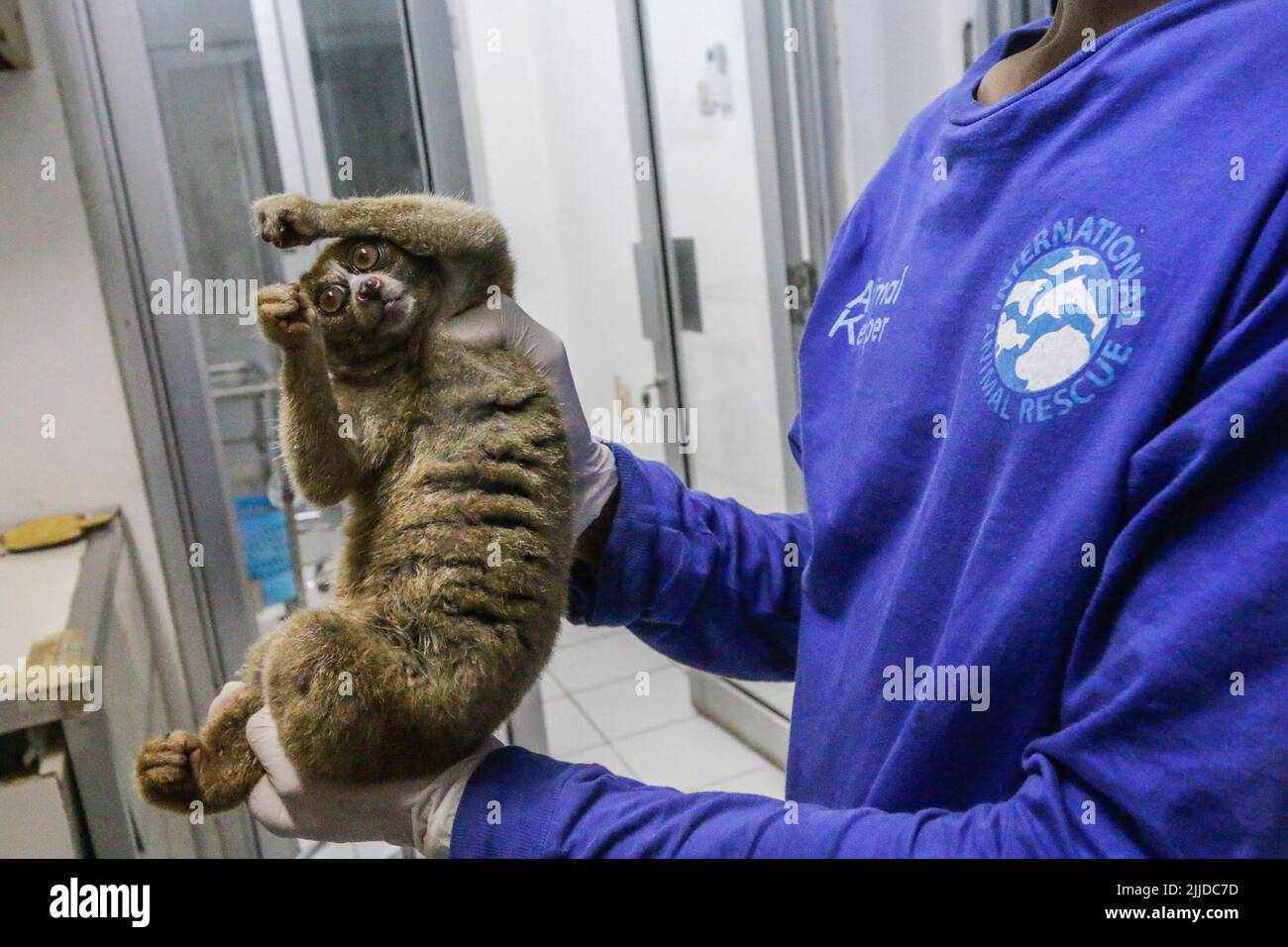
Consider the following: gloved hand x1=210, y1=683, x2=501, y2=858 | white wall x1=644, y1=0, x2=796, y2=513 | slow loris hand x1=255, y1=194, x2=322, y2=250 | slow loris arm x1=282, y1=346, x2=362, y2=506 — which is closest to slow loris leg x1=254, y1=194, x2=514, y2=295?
slow loris hand x1=255, y1=194, x2=322, y2=250

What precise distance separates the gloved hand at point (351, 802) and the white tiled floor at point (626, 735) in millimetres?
1581

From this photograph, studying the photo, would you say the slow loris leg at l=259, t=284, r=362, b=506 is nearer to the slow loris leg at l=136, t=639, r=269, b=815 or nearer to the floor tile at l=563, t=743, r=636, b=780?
the slow loris leg at l=136, t=639, r=269, b=815

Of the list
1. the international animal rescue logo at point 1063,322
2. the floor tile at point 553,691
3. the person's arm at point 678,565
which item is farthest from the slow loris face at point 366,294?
the floor tile at point 553,691

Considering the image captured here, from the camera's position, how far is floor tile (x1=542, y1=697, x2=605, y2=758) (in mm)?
2689

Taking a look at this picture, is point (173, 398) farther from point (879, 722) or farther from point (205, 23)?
point (879, 722)

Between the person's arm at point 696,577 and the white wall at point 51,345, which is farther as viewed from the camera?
the white wall at point 51,345

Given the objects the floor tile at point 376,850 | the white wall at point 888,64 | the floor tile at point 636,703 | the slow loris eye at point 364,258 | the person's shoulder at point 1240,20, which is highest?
the white wall at point 888,64

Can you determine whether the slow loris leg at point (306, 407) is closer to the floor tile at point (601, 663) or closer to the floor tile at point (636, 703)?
the floor tile at point (601, 663)

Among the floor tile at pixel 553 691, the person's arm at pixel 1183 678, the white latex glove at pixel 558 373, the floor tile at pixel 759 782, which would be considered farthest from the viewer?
the floor tile at pixel 553 691

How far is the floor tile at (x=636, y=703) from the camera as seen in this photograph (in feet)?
9.00


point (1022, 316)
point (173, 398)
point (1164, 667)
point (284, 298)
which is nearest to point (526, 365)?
point (284, 298)

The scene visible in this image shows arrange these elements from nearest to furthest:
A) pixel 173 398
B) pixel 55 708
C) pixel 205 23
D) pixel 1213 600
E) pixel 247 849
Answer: pixel 1213 600, pixel 55 708, pixel 205 23, pixel 173 398, pixel 247 849

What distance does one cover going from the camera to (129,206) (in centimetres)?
182

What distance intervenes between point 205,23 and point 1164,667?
203cm
